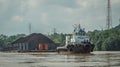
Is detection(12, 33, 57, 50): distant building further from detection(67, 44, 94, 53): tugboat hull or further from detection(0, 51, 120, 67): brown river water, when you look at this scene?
detection(0, 51, 120, 67): brown river water

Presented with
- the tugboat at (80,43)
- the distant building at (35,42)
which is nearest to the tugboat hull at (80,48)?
the tugboat at (80,43)

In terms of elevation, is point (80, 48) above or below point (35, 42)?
below

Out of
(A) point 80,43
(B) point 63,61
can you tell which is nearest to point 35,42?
(A) point 80,43

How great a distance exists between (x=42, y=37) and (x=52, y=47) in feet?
14.0

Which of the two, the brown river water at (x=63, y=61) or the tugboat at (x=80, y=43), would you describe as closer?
the brown river water at (x=63, y=61)

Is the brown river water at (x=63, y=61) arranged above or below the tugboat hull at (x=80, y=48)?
below

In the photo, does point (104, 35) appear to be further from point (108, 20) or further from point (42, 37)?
point (108, 20)

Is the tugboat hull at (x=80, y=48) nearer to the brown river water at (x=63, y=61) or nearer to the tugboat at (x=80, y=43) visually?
the tugboat at (x=80, y=43)

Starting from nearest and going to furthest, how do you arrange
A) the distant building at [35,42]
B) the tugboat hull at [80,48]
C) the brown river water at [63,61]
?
the brown river water at [63,61]
the tugboat hull at [80,48]
the distant building at [35,42]

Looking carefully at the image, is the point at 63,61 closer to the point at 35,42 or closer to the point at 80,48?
the point at 80,48

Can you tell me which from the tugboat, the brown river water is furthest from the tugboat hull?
the brown river water

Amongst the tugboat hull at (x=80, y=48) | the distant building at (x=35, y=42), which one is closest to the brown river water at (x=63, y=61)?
the tugboat hull at (x=80, y=48)

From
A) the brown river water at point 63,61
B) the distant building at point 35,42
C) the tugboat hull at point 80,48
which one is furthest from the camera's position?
the distant building at point 35,42

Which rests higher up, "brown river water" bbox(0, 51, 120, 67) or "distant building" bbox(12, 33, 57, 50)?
"distant building" bbox(12, 33, 57, 50)
